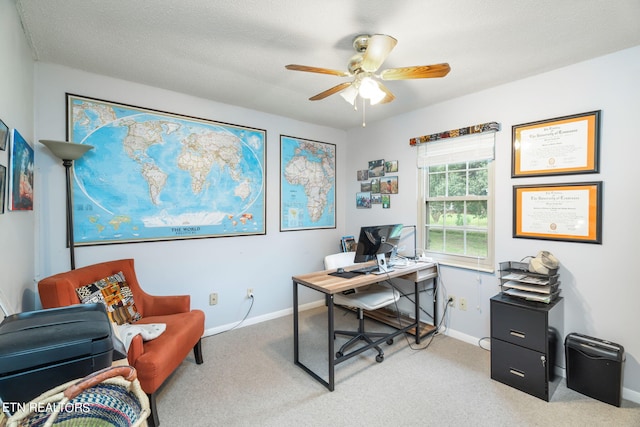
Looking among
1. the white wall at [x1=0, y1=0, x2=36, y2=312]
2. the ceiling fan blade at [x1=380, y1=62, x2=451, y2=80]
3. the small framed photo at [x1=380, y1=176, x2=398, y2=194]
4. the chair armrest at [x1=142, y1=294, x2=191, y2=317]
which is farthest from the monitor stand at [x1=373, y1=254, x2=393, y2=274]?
the white wall at [x1=0, y1=0, x2=36, y2=312]

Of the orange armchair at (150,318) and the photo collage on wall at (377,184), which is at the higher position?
the photo collage on wall at (377,184)

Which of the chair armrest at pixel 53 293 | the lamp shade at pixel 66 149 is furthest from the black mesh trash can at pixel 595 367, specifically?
the lamp shade at pixel 66 149

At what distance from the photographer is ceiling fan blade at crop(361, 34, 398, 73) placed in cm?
154

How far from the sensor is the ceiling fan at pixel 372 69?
5.24ft

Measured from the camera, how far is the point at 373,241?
8.36 ft

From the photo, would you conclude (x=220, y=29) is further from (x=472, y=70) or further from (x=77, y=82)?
(x=472, y=70)

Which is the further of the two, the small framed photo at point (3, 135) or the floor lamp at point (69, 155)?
the floor lamp at point (69, 155)

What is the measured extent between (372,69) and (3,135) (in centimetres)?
200

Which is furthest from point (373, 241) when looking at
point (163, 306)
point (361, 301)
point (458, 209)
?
point (163, 306)

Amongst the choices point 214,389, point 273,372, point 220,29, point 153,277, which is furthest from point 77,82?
point 273,372

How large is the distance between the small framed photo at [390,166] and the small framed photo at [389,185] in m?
0.09

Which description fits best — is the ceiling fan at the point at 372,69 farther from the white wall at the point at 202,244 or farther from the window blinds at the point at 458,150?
the white wall at the point at 202,244

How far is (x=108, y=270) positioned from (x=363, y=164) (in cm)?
305

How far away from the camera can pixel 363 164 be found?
3.92 m
